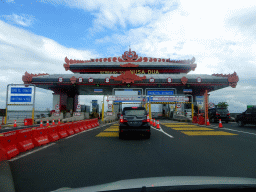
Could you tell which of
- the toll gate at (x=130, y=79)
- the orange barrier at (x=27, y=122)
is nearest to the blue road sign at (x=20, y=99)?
the orange barrier at (x=27, y=122)

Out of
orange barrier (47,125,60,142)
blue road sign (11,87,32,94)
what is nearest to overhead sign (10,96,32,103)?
blue road sign (11,87,32,94)

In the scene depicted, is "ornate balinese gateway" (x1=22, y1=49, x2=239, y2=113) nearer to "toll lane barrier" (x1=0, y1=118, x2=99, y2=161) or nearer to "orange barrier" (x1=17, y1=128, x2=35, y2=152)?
"toll lane barrier" (x1=0, y1=118, x2=99, y2=161)

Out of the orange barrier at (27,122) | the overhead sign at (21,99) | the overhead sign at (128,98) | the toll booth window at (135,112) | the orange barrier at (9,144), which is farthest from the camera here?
the overhead sign at (128,98)

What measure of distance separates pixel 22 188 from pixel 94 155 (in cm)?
322

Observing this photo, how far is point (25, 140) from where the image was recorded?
8.38 m

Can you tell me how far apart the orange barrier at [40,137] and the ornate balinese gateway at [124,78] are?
96.4 ft

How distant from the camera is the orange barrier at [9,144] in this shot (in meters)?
6.79

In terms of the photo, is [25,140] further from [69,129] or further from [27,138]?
[69,129]

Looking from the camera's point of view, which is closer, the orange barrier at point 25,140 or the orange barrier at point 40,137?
the orange barrier at point 25,140

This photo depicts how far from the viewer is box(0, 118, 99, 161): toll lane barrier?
271 inches

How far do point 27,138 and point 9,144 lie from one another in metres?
1.35

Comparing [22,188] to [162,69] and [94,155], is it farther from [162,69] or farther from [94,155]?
[162,69]

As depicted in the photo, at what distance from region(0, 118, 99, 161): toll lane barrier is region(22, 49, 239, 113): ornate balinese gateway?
89.8 feet

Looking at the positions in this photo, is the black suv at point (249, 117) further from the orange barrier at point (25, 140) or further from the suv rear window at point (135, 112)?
the orange barrier at point (25, 140)
